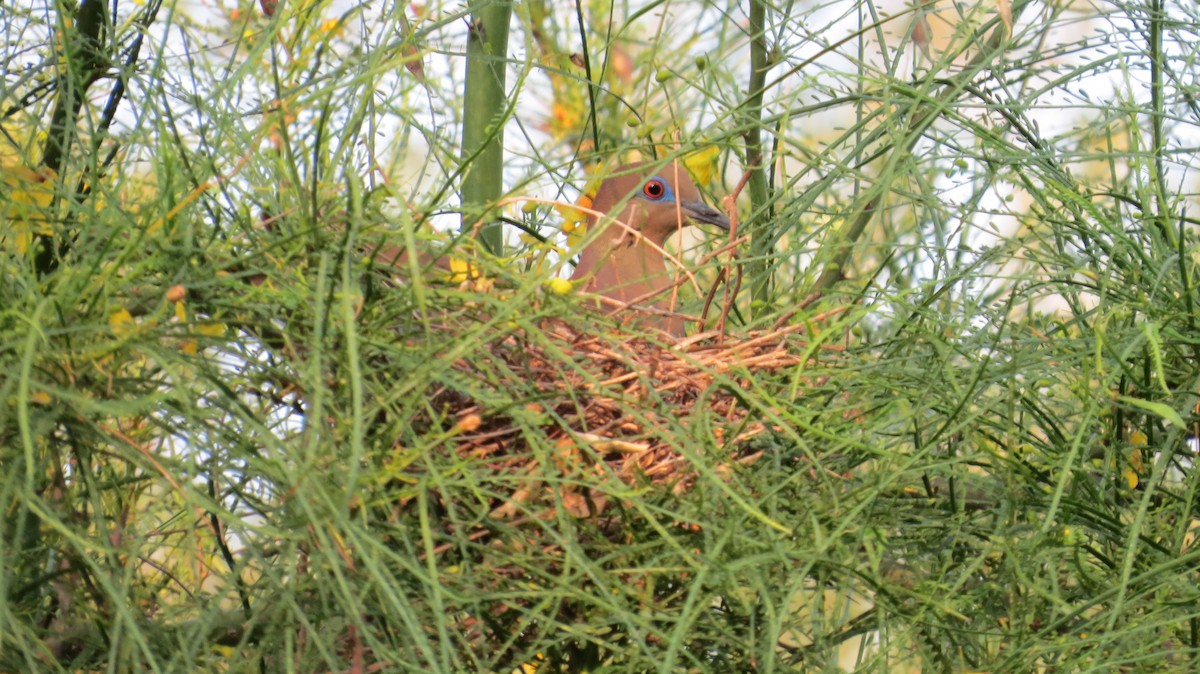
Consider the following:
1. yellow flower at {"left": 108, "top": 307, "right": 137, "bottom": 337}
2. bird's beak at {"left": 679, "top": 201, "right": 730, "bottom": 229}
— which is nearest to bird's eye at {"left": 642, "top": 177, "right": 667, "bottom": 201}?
bird's beak at {"left": 679, "top": 201, "right": 730, "bottom": 229}

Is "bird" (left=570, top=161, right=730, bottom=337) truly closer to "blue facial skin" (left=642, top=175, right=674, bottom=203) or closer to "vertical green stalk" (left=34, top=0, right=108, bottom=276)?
"blue facial skin" (left=642, top=175, right=674, bottom=203)

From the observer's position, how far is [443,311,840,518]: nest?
1.27m

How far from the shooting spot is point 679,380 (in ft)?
5.17

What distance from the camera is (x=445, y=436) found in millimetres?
1053

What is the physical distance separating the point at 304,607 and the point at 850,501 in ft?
1.75

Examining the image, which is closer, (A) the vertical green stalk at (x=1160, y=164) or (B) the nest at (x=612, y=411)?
(B) the nest at (x=612, y=411)

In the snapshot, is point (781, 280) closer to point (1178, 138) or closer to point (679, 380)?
point (1178, 138)

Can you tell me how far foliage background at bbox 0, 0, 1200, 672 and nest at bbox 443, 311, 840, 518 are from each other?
0.07 ft

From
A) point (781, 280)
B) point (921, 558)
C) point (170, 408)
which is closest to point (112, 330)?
point (170, 408)

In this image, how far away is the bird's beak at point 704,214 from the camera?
250 cm

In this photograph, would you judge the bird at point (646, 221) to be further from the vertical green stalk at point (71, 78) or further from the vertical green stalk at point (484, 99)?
the vertical green stalk at point (71, 78)

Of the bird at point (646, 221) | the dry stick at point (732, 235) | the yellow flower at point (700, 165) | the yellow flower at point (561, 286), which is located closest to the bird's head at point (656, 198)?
the bird at point (646, 221)

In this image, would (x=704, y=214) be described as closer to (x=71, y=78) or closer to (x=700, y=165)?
(x=700, y=165)

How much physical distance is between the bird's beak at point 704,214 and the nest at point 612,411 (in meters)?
0.69
